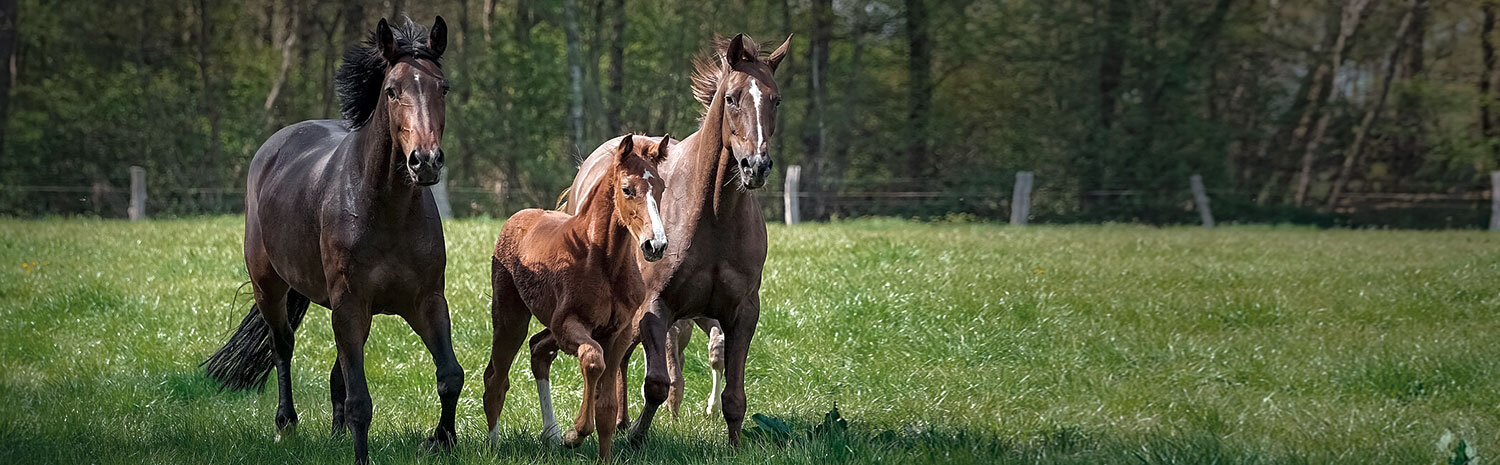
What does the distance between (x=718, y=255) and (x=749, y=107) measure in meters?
0.70

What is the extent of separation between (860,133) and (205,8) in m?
14.9

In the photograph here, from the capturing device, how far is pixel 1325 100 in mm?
28281

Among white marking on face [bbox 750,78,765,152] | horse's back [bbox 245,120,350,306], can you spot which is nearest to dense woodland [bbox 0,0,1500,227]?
horse's back [bbox 245,120,350,306]

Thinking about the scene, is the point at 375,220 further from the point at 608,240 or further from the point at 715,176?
the point at 715,176

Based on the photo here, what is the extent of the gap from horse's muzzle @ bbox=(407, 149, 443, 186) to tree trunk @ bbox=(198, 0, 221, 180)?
23787 mm

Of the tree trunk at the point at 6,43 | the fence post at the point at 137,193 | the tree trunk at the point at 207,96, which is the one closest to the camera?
the fence post at the point at 137,193

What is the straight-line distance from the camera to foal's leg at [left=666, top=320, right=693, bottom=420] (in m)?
6.86

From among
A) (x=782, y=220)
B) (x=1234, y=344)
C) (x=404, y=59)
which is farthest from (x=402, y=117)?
(x=782, y=220)

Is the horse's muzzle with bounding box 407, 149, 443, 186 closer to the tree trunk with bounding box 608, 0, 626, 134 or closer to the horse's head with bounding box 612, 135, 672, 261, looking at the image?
the horse's head with bounding box 612, 135, 672, 261

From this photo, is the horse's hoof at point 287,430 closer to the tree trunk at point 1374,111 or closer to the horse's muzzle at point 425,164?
the horse's muzzle at point 425,164

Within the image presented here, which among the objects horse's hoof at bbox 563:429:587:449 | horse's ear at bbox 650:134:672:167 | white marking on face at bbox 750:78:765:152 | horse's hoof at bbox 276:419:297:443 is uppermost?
white marking on face at bbox 750:78:765:152

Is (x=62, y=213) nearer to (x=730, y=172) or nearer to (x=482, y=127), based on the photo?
(x=482, y=127)

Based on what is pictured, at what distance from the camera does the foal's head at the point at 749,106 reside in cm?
497

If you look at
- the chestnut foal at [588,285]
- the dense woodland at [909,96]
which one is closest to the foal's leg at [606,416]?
the chestnut foal at [588,285]
